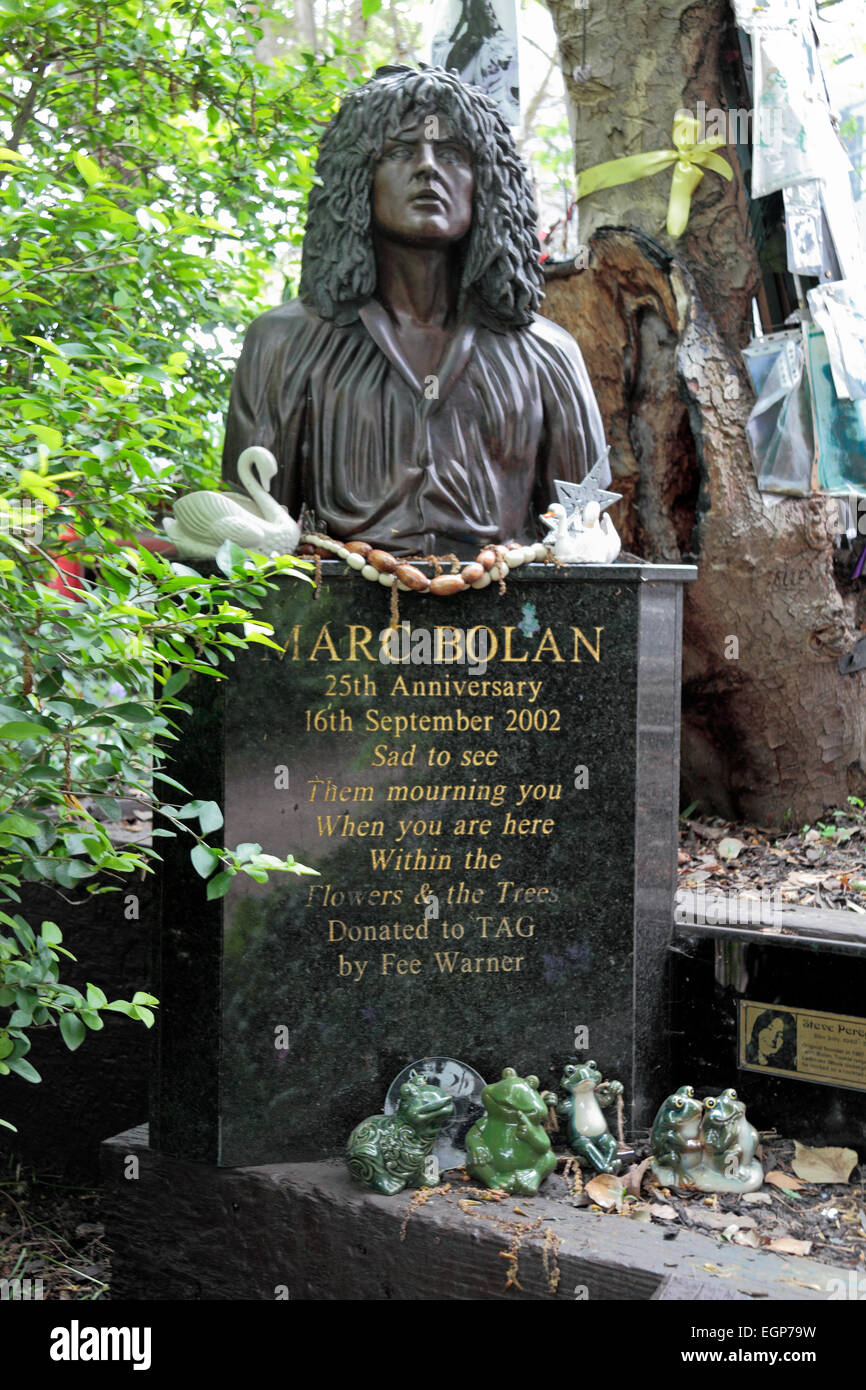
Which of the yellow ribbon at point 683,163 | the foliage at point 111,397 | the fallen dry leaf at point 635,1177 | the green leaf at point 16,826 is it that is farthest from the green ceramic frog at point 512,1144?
the yellow ribbon at point 683,163

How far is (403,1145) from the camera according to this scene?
139 inches

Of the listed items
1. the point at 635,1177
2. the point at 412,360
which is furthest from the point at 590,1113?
the point at 412,360

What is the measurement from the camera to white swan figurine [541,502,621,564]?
12.6 ft

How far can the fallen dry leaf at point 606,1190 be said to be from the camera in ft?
11.6

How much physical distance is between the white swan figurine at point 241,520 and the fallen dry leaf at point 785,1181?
2282mm

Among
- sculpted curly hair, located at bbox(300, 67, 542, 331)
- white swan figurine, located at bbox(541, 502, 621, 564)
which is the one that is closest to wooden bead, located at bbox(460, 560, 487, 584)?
white swan figurine, located at bbox(541, 502, 621, 564)

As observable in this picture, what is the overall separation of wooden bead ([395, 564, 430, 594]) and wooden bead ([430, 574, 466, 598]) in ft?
0.07

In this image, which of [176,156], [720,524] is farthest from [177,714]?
[720,524]

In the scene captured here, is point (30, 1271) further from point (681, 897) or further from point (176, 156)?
point (176, 156)

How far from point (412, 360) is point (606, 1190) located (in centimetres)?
252

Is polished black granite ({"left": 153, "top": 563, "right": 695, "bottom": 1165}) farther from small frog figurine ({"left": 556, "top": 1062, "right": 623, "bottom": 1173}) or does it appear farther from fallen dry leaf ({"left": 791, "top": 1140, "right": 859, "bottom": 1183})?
fallen dry leaf ({"left": 791, "top": 1140, "right": 859, "bottom": 1183})

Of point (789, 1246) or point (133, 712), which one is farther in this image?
point (789, 1246)

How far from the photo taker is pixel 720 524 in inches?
227

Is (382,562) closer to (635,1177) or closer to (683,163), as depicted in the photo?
(635,1177)
